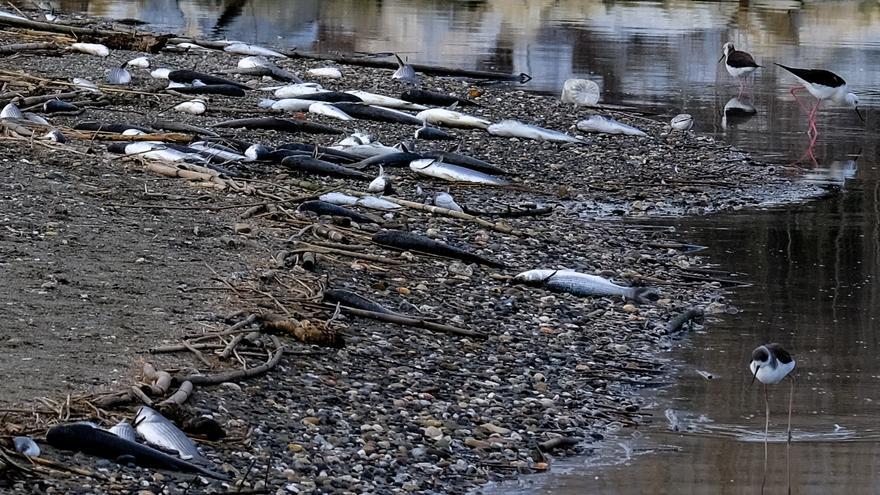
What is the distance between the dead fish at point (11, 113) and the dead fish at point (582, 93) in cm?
753

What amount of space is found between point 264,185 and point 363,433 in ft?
15.1

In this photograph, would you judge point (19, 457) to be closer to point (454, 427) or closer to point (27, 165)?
point (454, 427)

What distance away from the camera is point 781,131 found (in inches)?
645

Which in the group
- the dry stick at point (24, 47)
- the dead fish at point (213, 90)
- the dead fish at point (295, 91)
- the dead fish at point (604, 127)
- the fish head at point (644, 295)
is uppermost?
the dry stick at point (24, 47)

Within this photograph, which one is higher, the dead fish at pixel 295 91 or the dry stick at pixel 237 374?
the dry stick at pixel 237 374

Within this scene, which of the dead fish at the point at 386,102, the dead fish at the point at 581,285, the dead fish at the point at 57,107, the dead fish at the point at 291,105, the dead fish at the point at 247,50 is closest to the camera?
the dead fish at the point at 581,285

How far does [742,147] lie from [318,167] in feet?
19.1

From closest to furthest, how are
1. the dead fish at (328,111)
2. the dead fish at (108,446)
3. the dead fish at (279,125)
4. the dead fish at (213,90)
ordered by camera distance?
the dead fish at (108,446)
the dead fish at (279,125)
the dead fish at (328,111)
the dead fish at (213,90)

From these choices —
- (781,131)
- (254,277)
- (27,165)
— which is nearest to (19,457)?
(254,277)

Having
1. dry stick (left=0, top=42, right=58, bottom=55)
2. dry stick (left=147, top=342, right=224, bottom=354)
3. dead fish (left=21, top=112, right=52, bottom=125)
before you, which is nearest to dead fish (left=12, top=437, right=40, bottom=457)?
dry stick (left=147, top=342, right=224, bottom=354)

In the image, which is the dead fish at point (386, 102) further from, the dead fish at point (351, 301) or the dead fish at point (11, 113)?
the dead fish at point (351, 301)

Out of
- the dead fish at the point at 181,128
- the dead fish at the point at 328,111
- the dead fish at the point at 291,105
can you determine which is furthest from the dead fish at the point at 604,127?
the dead fish at the point at 181,128

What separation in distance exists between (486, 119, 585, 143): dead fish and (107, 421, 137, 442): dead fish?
8944 mm

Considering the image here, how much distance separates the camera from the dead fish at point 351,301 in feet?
24.9
